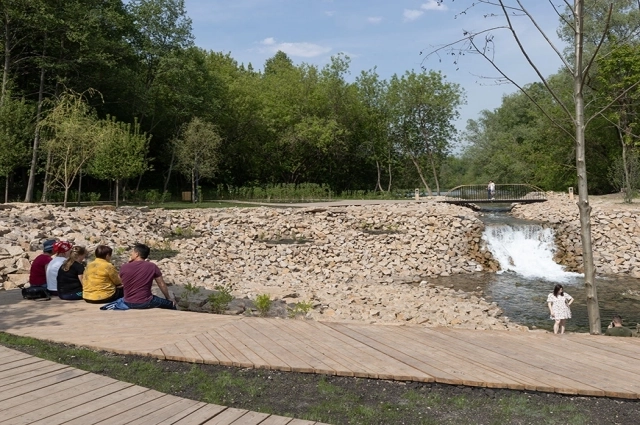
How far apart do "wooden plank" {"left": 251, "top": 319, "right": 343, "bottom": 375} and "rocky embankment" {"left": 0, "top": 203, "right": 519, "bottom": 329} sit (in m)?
5.74

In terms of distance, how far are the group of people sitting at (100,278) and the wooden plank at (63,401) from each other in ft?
9.63

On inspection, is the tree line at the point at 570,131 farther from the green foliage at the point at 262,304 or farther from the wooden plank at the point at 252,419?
the wooden plank at the point at 252,419

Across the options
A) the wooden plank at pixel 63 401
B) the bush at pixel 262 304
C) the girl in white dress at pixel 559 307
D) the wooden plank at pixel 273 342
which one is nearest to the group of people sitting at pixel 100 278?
the wooden plank at pixel 273 342

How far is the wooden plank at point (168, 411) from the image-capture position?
3.91 m

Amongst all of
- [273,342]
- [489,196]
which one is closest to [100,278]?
[273,342]

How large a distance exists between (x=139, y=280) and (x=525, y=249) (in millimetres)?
20443

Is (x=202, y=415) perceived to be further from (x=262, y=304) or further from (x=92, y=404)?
(x=262, y=304)

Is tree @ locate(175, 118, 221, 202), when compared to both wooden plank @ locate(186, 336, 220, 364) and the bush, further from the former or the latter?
wooden plank @ locate(186, 336, 220, 364)

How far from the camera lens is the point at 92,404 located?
4.21 metres

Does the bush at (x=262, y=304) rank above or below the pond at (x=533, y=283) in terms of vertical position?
above

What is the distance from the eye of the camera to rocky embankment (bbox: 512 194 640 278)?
20.7 metres

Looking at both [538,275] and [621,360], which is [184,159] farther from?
[621,360]

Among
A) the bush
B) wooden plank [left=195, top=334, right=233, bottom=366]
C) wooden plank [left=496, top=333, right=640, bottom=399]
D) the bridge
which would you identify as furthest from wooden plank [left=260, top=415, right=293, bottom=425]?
the bridge

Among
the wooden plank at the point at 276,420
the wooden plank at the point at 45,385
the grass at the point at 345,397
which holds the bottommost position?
the grass at the point at 345,397
